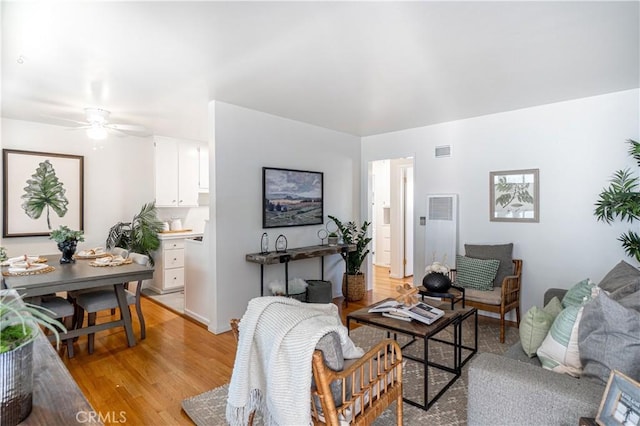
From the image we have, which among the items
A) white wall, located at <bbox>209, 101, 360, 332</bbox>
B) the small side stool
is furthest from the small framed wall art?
white wall, located at <bbox>209, 101, 360, 332</bbox>

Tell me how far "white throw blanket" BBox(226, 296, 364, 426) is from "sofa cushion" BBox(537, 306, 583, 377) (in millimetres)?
1006

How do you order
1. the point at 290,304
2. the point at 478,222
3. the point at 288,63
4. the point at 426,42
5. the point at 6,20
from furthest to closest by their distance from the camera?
the point at 478,222, the point at 288,63, the point at 426,42, the point at 6,20, the point at 290,304

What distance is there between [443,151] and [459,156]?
232mm

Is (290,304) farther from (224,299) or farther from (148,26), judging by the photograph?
(224,299)

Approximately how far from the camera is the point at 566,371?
1682mm

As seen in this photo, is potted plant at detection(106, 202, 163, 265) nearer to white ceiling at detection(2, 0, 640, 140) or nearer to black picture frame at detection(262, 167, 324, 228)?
white ceiling at detection(2, 0, 640, 140)

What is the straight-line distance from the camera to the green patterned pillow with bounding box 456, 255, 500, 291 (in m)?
3.70

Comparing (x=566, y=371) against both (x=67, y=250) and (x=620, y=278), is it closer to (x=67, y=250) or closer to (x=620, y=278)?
(x=620, y=278)

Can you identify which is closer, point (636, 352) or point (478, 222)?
point (636, 352)

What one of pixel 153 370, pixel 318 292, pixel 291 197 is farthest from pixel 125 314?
pixel 291 197

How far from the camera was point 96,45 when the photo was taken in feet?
7.64

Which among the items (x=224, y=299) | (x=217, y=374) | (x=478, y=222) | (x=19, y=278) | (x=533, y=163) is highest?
(x=533, y=163)

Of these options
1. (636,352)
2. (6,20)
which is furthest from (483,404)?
(6,20)

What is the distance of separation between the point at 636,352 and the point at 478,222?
3.01m
